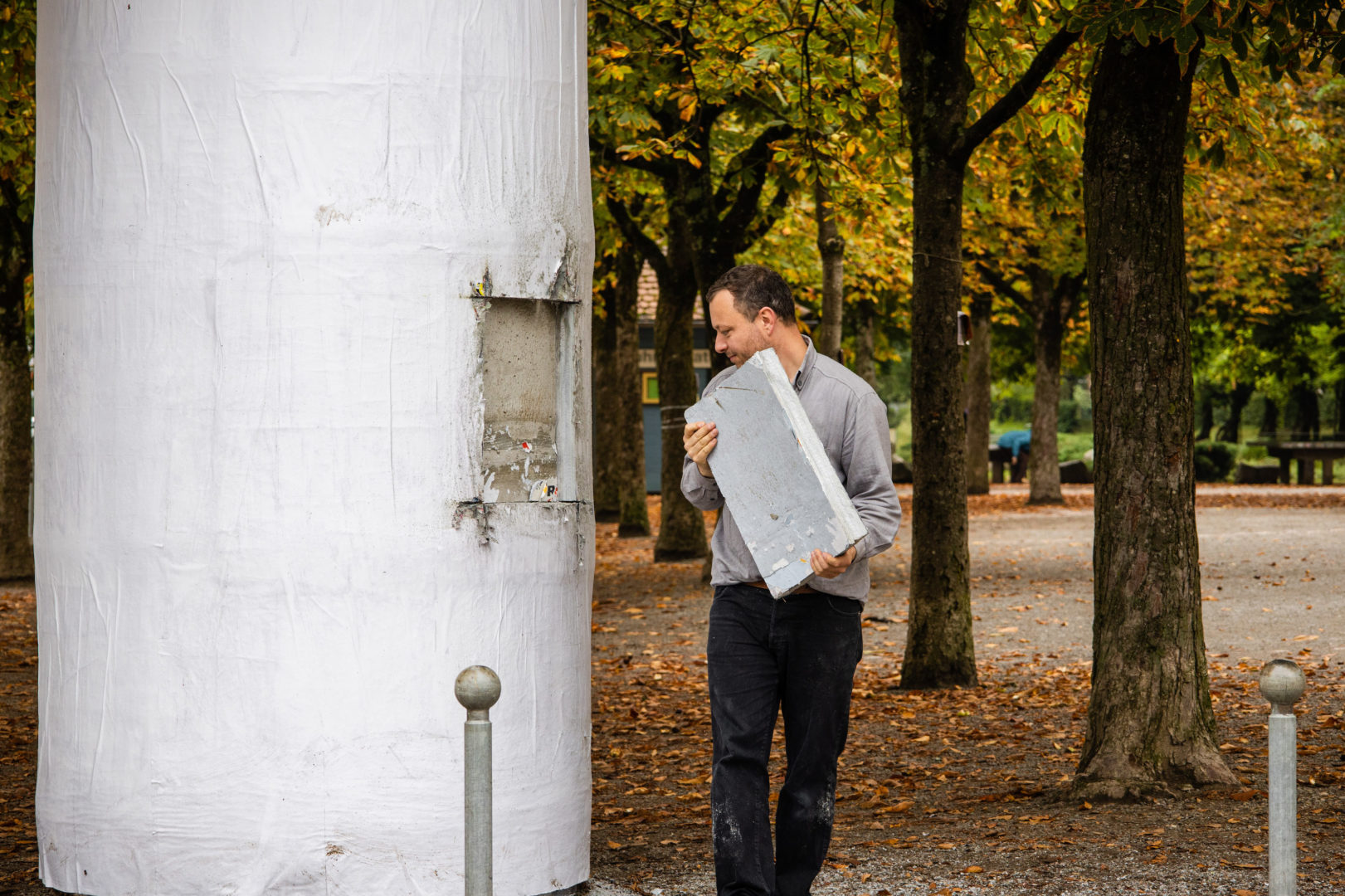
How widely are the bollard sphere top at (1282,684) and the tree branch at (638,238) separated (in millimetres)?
15395

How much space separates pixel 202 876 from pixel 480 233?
2235mm

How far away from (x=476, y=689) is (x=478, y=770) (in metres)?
0.20

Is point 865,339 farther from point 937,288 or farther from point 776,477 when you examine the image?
point 776,477

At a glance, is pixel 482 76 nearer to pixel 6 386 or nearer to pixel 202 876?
pixel 202 876

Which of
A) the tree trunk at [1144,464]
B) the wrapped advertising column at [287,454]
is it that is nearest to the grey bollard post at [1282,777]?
the wrapped advertising column at [287,454]

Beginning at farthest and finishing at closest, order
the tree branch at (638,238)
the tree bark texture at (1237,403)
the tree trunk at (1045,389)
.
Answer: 1. the tree bark texture at (1237,403)
2. the tree trunk at (1045,389)
3. the tree branch at (638,238)

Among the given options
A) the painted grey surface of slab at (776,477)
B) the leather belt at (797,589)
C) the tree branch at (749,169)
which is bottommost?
the leather belt at (797,589)

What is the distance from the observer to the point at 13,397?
17469 mm

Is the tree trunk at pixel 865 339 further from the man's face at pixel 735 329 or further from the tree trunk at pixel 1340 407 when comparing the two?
the man's face at pixel 735 329

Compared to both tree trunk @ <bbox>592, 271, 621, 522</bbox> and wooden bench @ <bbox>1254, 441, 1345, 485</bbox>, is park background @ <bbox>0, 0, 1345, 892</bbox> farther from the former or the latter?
wooden bench @ <bbox>1254, 441, 1345, 485</bbox>

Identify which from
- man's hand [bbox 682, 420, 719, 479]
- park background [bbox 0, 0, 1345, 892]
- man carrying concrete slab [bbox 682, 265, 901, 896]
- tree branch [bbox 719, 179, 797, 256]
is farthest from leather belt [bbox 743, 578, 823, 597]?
tree branch [bbox 719, 179, 797, 256]

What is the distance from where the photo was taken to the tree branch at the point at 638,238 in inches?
746

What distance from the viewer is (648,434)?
39969mm

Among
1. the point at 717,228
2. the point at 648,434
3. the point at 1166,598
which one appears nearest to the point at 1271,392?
the point at 648,434
